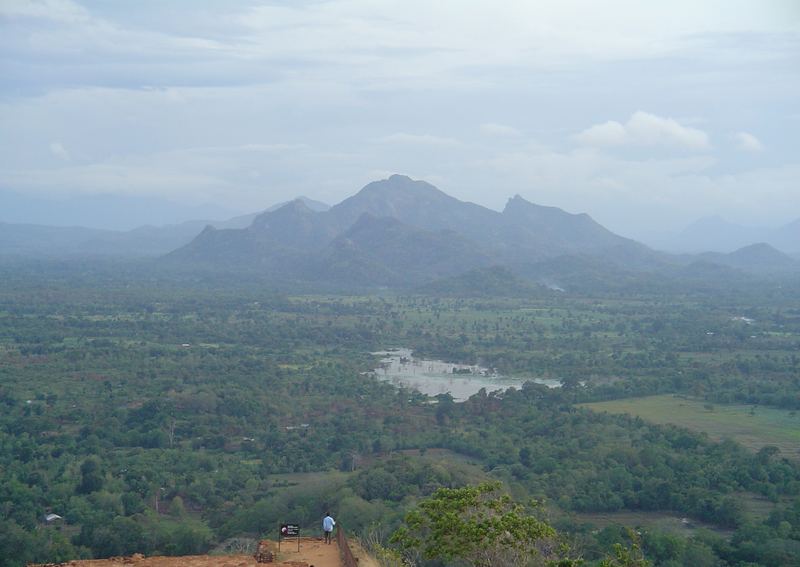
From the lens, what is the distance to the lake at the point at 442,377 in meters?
49.5

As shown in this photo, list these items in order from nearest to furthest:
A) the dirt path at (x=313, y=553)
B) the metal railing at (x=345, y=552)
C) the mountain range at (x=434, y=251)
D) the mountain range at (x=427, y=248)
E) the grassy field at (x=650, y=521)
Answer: the metal railing at (x=345, y=552), the dirt path at (x=313, y=553), the grassy field at (x=650, y=521), the mountain range at (x=434, y=251), the mountain range at (x=427, y=248)

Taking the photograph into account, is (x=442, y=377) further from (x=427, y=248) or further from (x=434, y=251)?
(x=427, y=248)

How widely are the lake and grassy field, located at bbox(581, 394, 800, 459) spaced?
19.4 feet

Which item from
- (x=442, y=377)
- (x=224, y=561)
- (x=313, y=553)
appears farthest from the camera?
(x=442, y=377)

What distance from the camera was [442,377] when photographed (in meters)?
54.1

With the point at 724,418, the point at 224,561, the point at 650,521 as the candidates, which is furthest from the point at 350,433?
the point at 224,561

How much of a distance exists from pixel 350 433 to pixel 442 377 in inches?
673

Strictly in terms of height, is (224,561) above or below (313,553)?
above

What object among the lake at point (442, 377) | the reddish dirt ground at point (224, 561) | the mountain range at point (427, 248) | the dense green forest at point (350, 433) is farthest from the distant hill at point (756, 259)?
the reddish dirt ground at point (224, 561)

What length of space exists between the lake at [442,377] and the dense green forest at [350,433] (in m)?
1.77

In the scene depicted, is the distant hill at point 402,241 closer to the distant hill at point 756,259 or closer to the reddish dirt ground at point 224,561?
the distant hill at point 756,259

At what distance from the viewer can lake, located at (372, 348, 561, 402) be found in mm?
49469

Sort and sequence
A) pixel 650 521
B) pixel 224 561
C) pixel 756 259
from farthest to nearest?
pixel 756 259
pixel 650 521
pixel 224 561

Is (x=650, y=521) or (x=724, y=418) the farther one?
(x=724, y=418)
